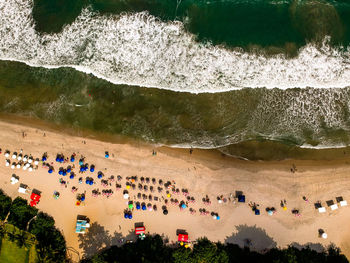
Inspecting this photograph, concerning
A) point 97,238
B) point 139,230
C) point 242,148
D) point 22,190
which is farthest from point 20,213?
point 242,148

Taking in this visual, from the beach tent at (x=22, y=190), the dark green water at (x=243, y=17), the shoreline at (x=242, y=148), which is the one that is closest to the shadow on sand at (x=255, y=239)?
the shoreline at (x=242, y=148)

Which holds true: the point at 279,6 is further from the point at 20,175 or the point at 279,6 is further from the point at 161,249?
the point at 20,175

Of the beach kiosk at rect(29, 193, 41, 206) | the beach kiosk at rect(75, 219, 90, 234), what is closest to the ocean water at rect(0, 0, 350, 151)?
the beach kiosk at rect(29, 193, 41, 206)

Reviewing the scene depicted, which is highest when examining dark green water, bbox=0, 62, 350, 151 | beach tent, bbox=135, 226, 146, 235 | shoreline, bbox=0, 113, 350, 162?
dark green water, bbox=0, 62, 350, 151

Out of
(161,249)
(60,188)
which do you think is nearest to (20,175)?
(60,188)

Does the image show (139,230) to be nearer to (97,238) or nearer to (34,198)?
(97,238)

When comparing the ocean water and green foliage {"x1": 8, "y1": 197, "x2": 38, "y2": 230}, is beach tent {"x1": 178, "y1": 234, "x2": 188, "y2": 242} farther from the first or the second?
green foliage {"x1": 8, "y1": 197, "x2": 38, "y2": 230}

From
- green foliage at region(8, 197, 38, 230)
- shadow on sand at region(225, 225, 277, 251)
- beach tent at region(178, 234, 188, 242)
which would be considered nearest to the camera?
beach tent at region(178, 234, 188, 242)
